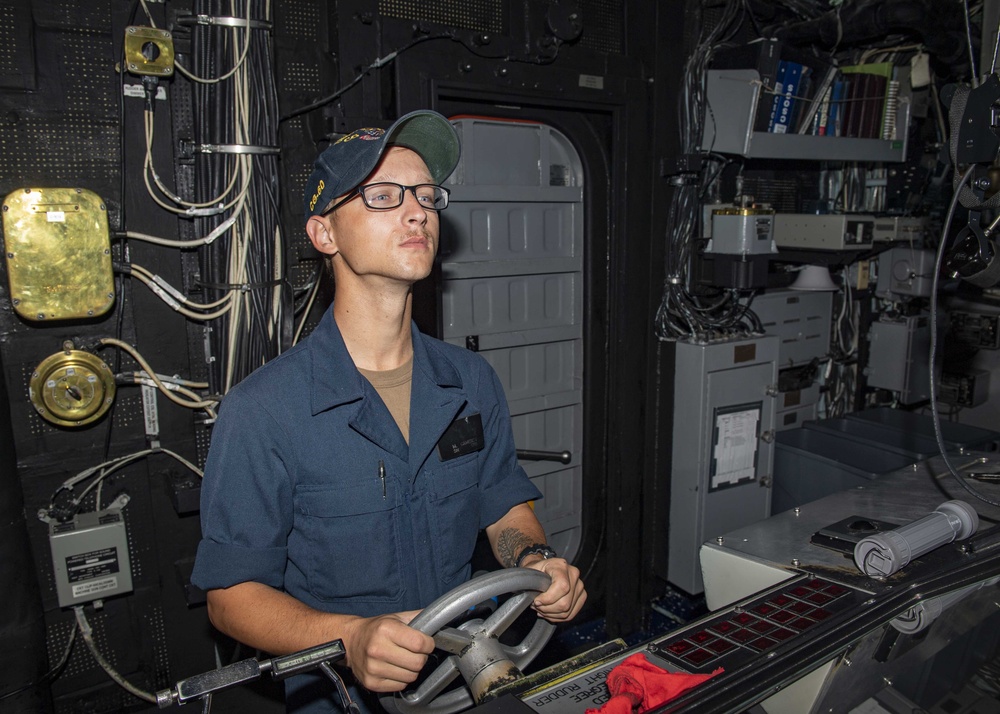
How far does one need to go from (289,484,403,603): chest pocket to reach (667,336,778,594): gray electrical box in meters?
2.42

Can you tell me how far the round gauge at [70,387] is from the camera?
2365mm

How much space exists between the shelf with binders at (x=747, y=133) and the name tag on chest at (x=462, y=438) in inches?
94.4

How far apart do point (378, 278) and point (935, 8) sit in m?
3.43

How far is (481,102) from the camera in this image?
318cm

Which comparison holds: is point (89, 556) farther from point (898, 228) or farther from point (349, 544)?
point (898, 228)

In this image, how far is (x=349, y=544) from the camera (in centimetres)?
170

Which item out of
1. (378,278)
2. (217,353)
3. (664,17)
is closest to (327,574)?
(378,278)

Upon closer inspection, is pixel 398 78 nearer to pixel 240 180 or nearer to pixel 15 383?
pixel 240 180

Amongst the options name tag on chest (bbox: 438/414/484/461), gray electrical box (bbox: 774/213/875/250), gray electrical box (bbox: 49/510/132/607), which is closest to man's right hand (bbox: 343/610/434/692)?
A: name tag on chest (bbox: 438/414/484/461)

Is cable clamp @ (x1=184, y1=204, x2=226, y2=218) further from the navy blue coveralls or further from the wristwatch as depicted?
the wristwatch

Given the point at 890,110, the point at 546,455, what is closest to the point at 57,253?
the point at 546,455

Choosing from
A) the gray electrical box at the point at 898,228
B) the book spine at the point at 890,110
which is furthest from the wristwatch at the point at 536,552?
the book spine at the point at 890,110

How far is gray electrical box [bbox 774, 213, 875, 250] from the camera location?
3809 mm

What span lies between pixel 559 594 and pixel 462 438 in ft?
1.77
